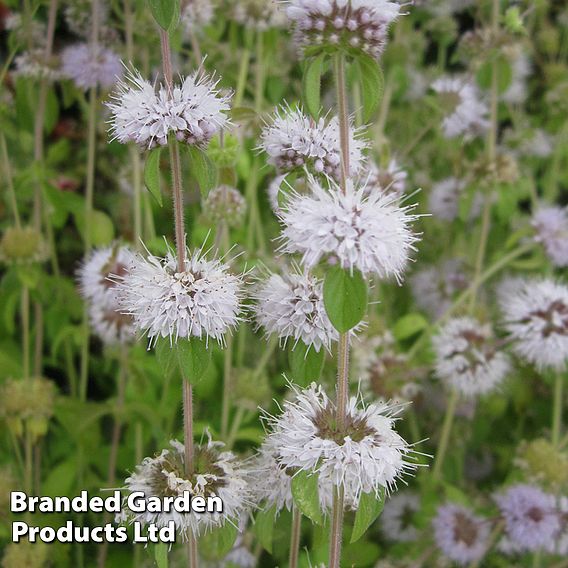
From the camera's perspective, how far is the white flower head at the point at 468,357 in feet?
4.94

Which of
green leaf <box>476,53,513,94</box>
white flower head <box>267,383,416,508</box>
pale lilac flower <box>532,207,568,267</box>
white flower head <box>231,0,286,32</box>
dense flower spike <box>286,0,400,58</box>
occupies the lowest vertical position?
white flower head <box>267,383,416,508</box>

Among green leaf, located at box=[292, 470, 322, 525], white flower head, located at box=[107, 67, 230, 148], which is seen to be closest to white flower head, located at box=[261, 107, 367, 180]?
white flower head, located at box=[107, 67, 230, 148]

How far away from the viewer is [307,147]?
2.85 ft

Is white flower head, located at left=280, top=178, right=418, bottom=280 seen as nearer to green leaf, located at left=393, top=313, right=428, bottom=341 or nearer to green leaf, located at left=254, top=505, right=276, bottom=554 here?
green leaf, located at left=254, top=505, right=276, bottom=554

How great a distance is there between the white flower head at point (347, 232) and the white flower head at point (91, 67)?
870 millimetres

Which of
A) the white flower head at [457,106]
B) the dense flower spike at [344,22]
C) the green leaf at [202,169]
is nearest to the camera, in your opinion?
the dense flower spike at [344,22]

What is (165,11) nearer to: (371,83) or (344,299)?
(371,83)

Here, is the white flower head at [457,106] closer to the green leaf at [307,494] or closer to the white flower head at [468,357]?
the white flower head at [468,357]

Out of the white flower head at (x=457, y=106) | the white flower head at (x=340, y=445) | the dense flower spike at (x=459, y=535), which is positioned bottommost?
the dense flower spike at (x=459, y=535)

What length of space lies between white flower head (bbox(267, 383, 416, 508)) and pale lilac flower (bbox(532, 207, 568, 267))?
3.07 feet

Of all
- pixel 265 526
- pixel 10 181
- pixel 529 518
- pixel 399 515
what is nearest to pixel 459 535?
pixel 529 518

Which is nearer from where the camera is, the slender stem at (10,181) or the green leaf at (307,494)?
the green leaf at (307,494)

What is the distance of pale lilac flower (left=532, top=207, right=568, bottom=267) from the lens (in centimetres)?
165

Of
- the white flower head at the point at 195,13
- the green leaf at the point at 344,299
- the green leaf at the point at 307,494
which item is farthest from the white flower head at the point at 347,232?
the white flower head at the point at 195,13
